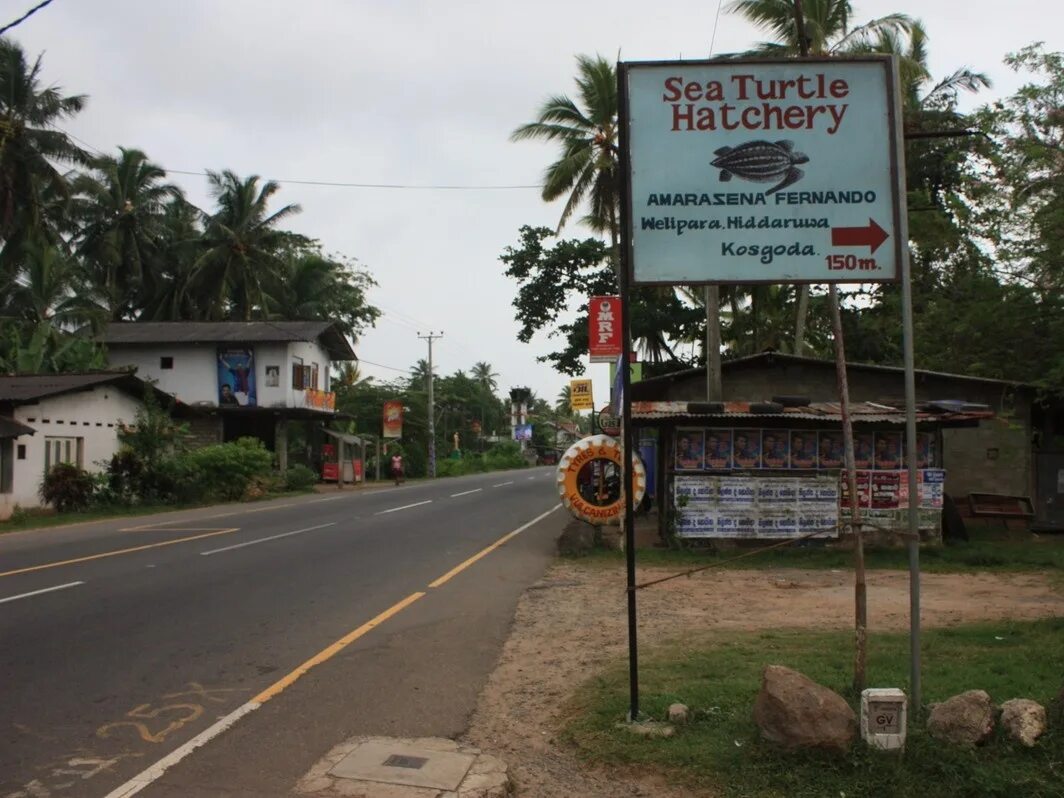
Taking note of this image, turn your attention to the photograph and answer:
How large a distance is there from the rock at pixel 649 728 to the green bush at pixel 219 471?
84.9 ft

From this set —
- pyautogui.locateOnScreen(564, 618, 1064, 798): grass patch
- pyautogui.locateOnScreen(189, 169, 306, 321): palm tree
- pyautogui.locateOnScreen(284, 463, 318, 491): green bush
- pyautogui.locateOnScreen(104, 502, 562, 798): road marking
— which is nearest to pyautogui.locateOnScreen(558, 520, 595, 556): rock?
pyautogui.locateOnScreen(104, 502, 562, 798): road marking

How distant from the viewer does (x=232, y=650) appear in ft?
26.2

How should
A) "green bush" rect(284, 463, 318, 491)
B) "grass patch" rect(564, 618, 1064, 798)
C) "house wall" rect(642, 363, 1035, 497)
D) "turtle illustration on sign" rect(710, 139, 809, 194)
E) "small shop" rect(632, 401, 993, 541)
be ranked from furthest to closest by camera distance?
"green bush" rect(284, 463, 318, 491) → "house wall" rect(642, 363, 1035, 497) → "small shop" rect(632, 401, 993, 541) → "turtle illustration on sign" rect(710, 139, 809, 194) → "grass patch" rect(564, 618, 1064, 798)

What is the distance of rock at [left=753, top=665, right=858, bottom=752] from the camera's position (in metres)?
4.79

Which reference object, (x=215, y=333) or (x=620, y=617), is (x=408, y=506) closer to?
(x=620, y=617)

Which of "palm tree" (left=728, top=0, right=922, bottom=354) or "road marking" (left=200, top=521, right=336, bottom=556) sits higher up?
"palm tree" (left=728, top=0, right=922, bottom=354)

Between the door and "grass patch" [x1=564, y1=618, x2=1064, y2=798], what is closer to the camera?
"grass patch" [x1=564, y1=618, x2=1064, y2=798]

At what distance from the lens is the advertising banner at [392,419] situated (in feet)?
174

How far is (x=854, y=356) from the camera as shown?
106 feet

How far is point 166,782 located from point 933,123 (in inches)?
→ 1000

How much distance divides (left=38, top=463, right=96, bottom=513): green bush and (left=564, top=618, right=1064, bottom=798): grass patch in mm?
21927

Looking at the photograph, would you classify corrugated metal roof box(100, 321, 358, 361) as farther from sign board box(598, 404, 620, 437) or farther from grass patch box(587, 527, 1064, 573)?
grass patch box(587, 527, 1064, 573)

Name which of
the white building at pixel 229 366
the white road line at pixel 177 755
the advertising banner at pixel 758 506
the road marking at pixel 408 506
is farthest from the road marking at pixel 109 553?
the white building at pixel 229 366

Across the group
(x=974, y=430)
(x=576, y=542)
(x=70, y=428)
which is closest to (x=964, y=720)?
(x=576, y=542)
